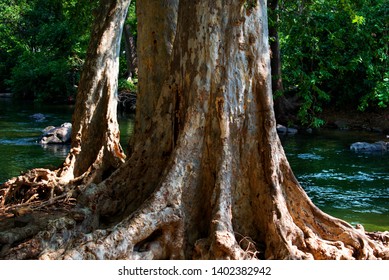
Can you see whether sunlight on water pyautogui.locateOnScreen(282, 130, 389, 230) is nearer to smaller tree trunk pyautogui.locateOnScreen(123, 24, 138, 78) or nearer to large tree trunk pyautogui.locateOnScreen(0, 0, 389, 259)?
large tree trunk pyautogui.locateOnScreen(0, 0, 389, 259)

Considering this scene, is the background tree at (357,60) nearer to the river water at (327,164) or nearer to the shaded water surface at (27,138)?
the river water at (327,164)

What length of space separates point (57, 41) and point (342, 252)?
3135 cm

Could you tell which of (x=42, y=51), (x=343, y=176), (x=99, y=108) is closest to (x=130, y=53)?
(x=42, y=51)

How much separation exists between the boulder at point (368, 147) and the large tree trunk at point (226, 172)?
10420 millimetres

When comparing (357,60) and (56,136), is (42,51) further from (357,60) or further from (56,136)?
(357,60)

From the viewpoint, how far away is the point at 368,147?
54.1 ft

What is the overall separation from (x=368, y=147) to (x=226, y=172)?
11321 millimetres

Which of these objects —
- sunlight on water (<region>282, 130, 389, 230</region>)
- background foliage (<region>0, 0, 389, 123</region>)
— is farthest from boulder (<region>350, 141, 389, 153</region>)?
background foliage (<region>0, 0, 389, 123</region>)

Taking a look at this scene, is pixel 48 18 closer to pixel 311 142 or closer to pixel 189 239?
pixel 311 142

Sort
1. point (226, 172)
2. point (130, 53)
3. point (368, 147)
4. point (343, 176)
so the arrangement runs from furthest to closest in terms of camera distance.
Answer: point (130, 53)
point (368, 147)
point (343, 176)
point (226, 172)

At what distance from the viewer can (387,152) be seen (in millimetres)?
16344

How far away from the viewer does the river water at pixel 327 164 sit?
34.4 ft

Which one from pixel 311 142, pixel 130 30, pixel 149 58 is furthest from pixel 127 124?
pixel 149 58

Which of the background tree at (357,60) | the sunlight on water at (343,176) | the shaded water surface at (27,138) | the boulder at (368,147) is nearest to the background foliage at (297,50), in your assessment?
the background tree at (357,60)
